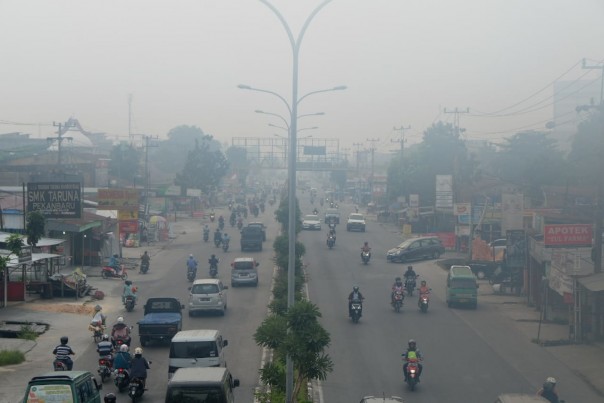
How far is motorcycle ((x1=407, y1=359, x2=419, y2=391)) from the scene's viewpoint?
802 inches

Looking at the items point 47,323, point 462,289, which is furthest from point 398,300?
point 47,323

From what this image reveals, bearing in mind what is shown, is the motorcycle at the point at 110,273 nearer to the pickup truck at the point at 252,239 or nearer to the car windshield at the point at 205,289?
the car windshield at the point at 205,289

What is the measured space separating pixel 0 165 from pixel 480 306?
60.7 metres

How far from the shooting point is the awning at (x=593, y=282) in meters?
25.7

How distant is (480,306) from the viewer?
120 feet

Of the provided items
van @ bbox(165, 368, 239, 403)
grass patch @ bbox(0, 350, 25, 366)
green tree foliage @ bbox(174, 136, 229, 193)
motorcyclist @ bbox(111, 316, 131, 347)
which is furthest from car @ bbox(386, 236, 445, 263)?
green tree foliage @ bbox(174, 136, 229, 193)

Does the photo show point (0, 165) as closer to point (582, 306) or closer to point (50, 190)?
point (50, 190)

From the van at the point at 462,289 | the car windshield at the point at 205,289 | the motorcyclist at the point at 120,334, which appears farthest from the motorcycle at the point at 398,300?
the motorcyclist at the point at 120,334

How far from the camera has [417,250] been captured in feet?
179

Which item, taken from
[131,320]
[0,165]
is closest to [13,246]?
[131,320]

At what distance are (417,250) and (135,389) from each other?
3747 centimetres

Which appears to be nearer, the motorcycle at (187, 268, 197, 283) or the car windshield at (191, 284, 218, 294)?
the car windshield at (191, 284, 218, 294)

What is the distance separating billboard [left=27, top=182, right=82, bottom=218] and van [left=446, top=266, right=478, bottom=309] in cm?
1814

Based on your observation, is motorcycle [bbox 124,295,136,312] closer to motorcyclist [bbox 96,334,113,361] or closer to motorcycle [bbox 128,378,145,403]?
motorcyclist [bbox 96,334,113,361]
